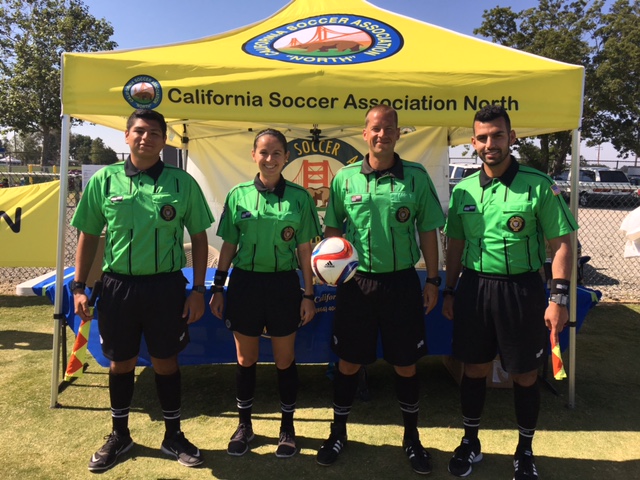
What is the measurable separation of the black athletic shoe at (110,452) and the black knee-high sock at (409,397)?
5.56ft

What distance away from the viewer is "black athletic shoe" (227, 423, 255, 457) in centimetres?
287

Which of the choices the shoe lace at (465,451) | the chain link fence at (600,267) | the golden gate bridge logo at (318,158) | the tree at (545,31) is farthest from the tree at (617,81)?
the shoe lace at (465,451)

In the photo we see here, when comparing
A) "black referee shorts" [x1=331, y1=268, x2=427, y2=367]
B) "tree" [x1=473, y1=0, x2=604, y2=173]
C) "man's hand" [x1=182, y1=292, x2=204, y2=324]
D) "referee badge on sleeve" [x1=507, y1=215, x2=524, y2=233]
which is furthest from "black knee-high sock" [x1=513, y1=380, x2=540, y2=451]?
"tree" [x1=473, y1=0, x2=604, y2=173]

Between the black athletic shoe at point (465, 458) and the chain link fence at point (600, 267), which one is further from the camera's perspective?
the chain link fence at point (600, 267)

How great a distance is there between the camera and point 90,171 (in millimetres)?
6844

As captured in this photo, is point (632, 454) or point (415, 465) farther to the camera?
point (632, 454)

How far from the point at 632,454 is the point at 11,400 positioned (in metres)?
4.32

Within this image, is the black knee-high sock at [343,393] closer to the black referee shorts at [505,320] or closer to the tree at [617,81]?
the black referee shorts at [505,320]

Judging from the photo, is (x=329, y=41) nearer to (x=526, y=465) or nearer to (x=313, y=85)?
(x=313, y=85)

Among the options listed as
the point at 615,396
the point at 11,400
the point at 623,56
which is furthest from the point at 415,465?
the point at 623,56

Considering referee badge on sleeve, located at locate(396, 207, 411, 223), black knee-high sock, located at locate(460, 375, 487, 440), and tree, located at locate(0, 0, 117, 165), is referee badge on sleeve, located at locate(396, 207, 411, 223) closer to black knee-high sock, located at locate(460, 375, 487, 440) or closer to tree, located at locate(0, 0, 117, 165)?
black knee-high sock, located at locate(460, 375, 487, 440)

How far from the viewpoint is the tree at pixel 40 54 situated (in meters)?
22.6

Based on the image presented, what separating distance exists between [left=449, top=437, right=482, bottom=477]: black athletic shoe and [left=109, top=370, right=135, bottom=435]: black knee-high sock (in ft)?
6.42

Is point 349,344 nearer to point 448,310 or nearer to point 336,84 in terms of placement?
point 448,310
